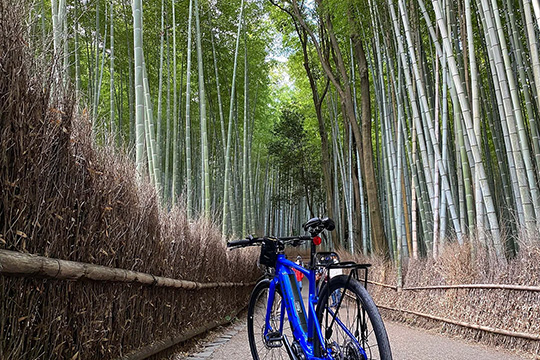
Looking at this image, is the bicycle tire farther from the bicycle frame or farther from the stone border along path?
the stone border along path

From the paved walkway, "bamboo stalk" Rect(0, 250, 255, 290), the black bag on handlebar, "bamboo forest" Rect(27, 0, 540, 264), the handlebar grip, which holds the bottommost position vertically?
the paved walkway

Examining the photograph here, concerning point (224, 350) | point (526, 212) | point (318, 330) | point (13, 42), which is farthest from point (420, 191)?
point (13, 42)

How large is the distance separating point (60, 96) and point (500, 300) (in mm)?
2878

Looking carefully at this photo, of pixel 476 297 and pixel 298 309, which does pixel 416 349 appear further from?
pixel 298 309

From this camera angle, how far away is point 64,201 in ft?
5.26

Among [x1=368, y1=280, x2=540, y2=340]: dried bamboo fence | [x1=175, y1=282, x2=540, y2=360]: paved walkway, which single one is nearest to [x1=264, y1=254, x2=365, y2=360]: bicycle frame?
[x1=175, y1=282, x2=540, y2=360]: paved walkway

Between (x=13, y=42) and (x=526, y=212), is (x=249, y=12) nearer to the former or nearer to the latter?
(x=526, y=212)

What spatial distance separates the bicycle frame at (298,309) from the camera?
1.81 meters

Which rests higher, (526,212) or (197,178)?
(197,178)

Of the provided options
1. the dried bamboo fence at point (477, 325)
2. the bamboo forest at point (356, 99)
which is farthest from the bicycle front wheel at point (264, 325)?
the dried bamboo fence at point (477, 325)

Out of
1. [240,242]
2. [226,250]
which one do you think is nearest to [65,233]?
[240,242]

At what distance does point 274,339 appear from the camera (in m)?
2.22

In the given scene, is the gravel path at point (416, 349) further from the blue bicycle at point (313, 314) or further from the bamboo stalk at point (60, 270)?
the bamboo stalk at point (60, 270)

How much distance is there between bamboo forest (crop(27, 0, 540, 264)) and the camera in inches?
133
